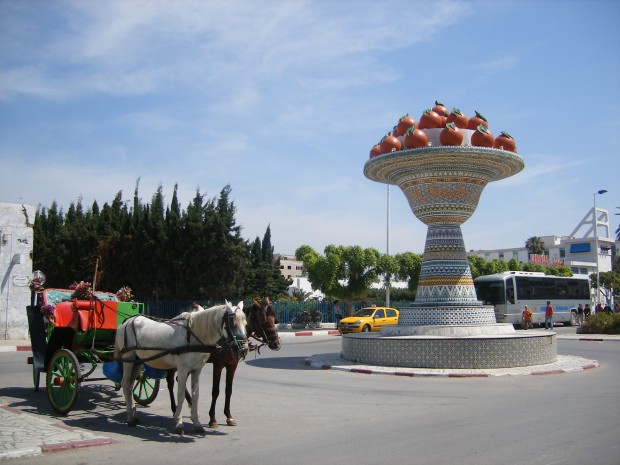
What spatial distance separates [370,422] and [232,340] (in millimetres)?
2614

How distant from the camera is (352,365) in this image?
1625cm

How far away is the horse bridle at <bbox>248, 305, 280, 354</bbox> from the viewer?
7980mm

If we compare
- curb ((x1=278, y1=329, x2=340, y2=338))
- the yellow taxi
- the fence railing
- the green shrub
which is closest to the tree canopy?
the fence railing

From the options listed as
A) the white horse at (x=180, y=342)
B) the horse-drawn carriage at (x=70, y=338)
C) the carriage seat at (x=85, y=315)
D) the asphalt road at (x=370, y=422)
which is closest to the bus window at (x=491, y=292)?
the asphalt road at (x=370, y=422)

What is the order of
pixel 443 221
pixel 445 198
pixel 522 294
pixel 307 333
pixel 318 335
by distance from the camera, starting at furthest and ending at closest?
pixel 522 294 < pixel 318 335 < pixel 307 333 < pixel 443 221 < pixel 445 198

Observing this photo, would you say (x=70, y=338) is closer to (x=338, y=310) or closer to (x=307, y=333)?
(x=307, y=333)

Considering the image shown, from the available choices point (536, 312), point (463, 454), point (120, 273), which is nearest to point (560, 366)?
point (463, 454)

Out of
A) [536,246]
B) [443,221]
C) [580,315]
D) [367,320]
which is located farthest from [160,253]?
[536,246]

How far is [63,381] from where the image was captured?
883 centimetres

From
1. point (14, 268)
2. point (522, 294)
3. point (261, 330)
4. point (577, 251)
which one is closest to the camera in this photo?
point (261, 330)

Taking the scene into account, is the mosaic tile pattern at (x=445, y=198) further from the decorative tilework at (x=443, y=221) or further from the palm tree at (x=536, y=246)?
the palm tree at (x=536, y=246)

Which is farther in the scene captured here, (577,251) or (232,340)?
(577,251)

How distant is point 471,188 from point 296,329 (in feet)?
70.2

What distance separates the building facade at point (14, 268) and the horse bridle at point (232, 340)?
19.0 meters
